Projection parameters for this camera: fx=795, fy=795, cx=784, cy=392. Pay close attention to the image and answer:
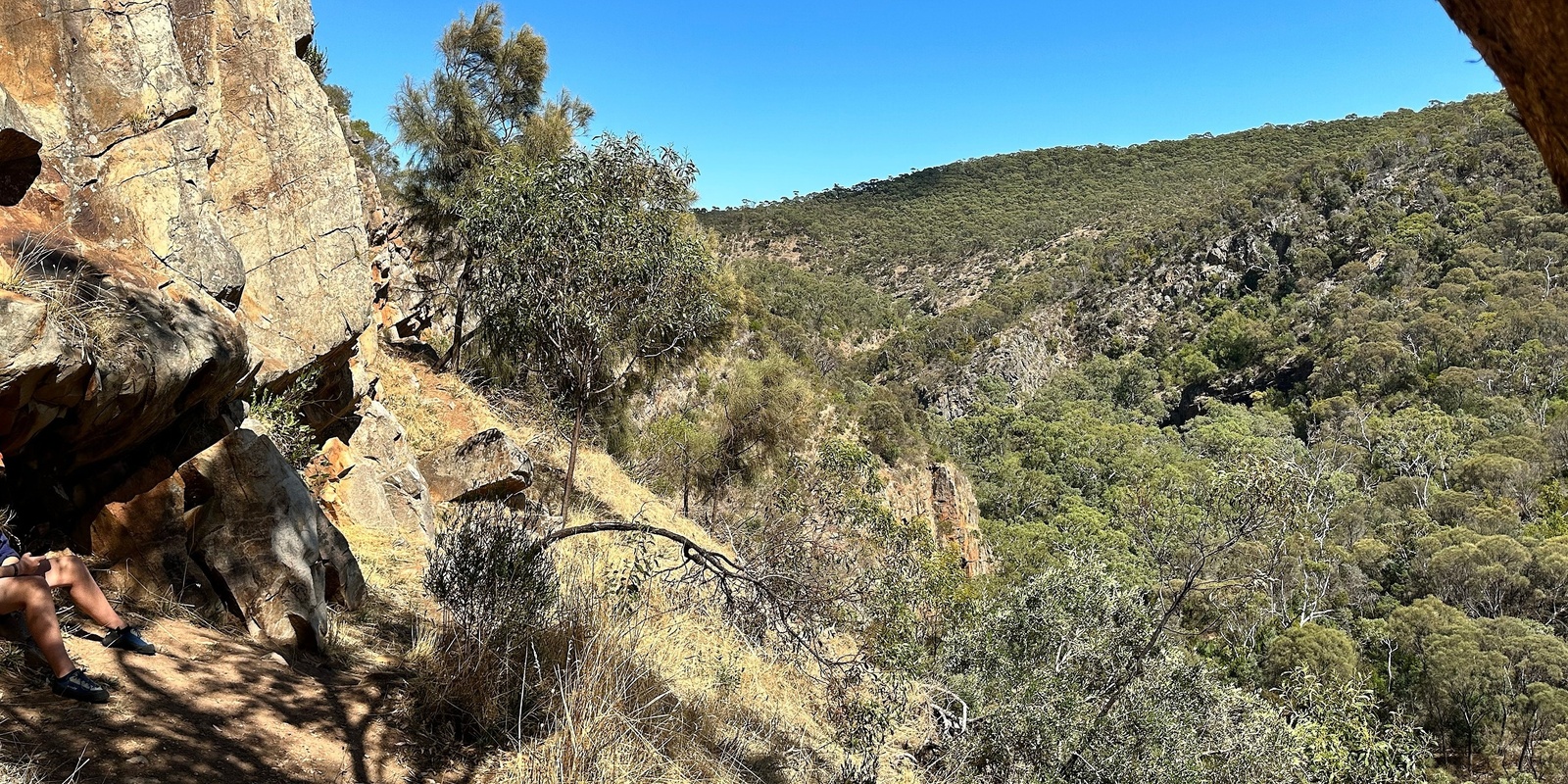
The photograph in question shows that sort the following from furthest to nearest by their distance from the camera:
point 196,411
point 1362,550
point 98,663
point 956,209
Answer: point 956,209
point 1362,550
point 196,411
point 98,663

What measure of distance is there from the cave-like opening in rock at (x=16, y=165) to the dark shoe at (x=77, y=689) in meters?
2.39

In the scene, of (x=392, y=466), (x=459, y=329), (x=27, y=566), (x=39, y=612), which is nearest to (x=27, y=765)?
(x=39, y=612)

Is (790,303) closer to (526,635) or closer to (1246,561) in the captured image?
(1246,561)

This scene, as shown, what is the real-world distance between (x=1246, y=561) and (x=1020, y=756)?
85.9 ft

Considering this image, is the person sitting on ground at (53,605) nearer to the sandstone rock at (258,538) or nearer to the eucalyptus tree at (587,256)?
the sandstone rock at (258,538)

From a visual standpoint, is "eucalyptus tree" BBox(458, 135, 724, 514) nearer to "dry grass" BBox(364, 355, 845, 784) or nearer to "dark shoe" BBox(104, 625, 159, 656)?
"dry grass" BBox(364, 355, 845, 784)

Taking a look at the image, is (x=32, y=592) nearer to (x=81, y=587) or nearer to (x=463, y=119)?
(x=81, y=587)

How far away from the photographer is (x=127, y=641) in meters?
3.29

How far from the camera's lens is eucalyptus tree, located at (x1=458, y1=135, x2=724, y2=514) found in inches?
308

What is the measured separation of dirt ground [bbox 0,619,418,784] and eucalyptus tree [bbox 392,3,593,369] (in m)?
12.5

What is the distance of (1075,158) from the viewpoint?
116500mm

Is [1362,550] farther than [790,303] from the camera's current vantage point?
No

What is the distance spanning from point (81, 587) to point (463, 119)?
1457cm

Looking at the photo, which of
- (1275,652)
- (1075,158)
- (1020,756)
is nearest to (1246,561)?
(1275,652)
